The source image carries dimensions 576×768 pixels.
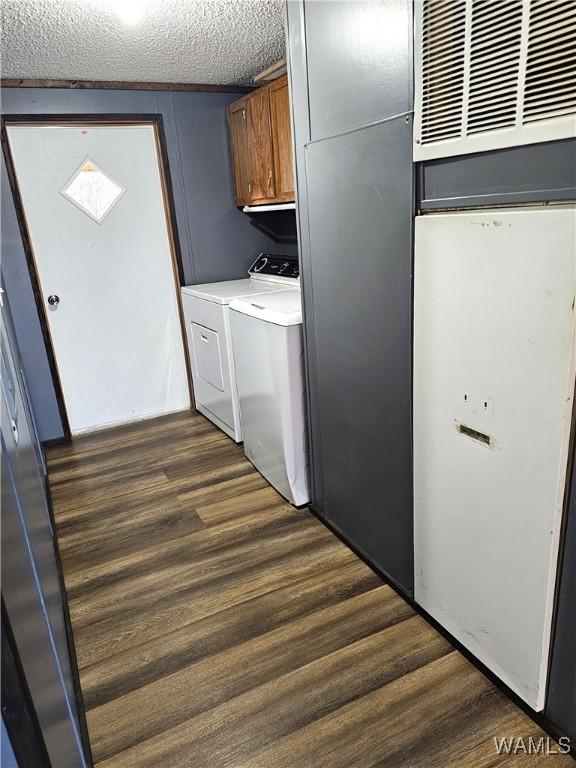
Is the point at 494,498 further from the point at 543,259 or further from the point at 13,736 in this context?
the point at 13,736

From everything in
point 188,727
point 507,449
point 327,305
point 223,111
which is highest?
point 223,111

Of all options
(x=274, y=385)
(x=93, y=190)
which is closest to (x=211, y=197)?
(x=93, y=190)

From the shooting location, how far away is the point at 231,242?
4.08 metres

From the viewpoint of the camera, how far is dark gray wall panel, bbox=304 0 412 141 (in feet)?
5.08

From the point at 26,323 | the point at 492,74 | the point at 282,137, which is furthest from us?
the point at 26,323

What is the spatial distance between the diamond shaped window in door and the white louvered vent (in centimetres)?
268

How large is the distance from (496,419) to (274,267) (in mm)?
2644

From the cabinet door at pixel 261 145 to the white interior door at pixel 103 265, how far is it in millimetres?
725

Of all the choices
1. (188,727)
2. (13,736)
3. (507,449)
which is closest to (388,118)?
(507,449)

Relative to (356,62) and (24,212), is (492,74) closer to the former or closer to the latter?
(356,62)

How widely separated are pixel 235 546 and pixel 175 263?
2276 millimetres

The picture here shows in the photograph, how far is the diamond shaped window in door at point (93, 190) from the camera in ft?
11.5

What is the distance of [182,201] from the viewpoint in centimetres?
383

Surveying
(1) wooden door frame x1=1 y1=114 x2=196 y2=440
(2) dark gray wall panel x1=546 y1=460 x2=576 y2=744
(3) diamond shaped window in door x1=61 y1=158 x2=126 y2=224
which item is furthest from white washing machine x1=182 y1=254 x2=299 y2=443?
(2) dark gray wall panel x1=546 y1=460 x2=576 y2=744
